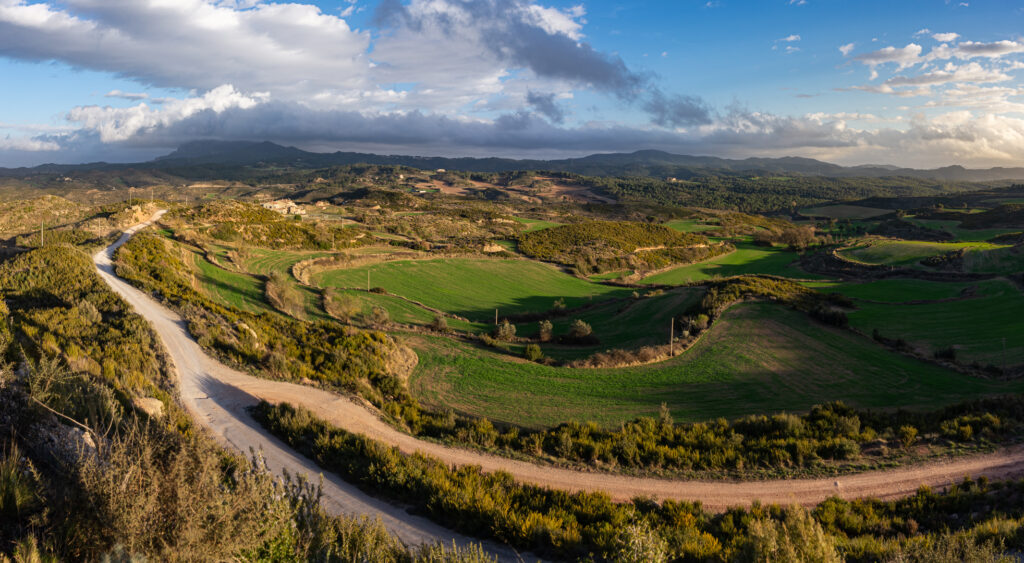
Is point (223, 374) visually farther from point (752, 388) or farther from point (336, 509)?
point (752, 388)

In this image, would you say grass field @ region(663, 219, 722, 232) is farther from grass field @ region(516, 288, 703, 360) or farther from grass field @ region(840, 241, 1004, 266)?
grass field @ region(516, 288, 703, 360)

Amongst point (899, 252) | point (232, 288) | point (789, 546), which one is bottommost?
point (232, 288)

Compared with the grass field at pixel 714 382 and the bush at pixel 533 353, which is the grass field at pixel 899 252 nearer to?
the grass field at pixel 714 382

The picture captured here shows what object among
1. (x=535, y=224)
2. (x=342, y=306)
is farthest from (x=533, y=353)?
(x=535, y=224)

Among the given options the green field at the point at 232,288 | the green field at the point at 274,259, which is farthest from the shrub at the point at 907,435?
the green field at the point at 274,259

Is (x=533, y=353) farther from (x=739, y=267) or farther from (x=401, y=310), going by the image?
(x=739, y=267)
